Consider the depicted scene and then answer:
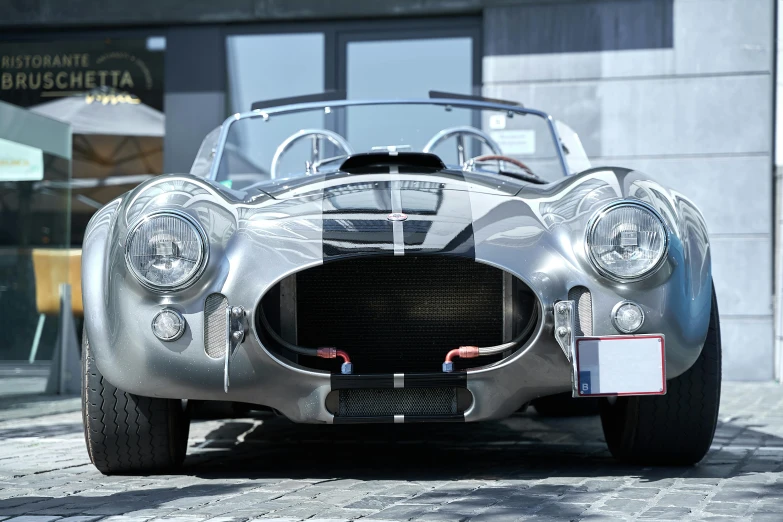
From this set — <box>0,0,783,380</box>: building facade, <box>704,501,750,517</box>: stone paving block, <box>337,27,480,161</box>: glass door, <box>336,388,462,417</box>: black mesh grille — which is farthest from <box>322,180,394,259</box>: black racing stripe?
<box>337,27,480,161</box>: glass door

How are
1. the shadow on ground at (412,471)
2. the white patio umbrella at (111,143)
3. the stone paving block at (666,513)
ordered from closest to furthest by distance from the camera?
the stone paving block at (666,513), the shadow on ground at (412,471), the white patio umbrella at (111,143)

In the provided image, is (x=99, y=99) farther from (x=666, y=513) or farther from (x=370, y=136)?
(x=666, y=513)

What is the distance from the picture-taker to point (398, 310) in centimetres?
324

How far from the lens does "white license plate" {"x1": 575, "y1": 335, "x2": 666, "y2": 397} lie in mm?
3000

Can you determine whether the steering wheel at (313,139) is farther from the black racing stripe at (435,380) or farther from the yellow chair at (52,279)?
the yellow chair at (52,279)

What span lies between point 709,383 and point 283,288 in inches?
53.4

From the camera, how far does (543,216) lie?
3.26m

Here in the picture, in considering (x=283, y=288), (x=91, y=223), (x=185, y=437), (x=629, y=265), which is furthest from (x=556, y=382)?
(x=91, y=223)

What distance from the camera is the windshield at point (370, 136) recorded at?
471 cm

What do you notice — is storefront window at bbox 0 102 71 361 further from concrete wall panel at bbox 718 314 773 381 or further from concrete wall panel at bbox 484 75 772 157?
concrete wall panel at bbox 718 314 773 381

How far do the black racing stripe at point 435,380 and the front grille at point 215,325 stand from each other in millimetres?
544

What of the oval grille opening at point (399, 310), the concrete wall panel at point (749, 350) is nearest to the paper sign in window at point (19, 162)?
the oval grille opening at point (399, 310)

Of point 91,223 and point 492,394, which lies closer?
point 492,394

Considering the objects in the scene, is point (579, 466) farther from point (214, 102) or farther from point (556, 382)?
point (214, 102)
